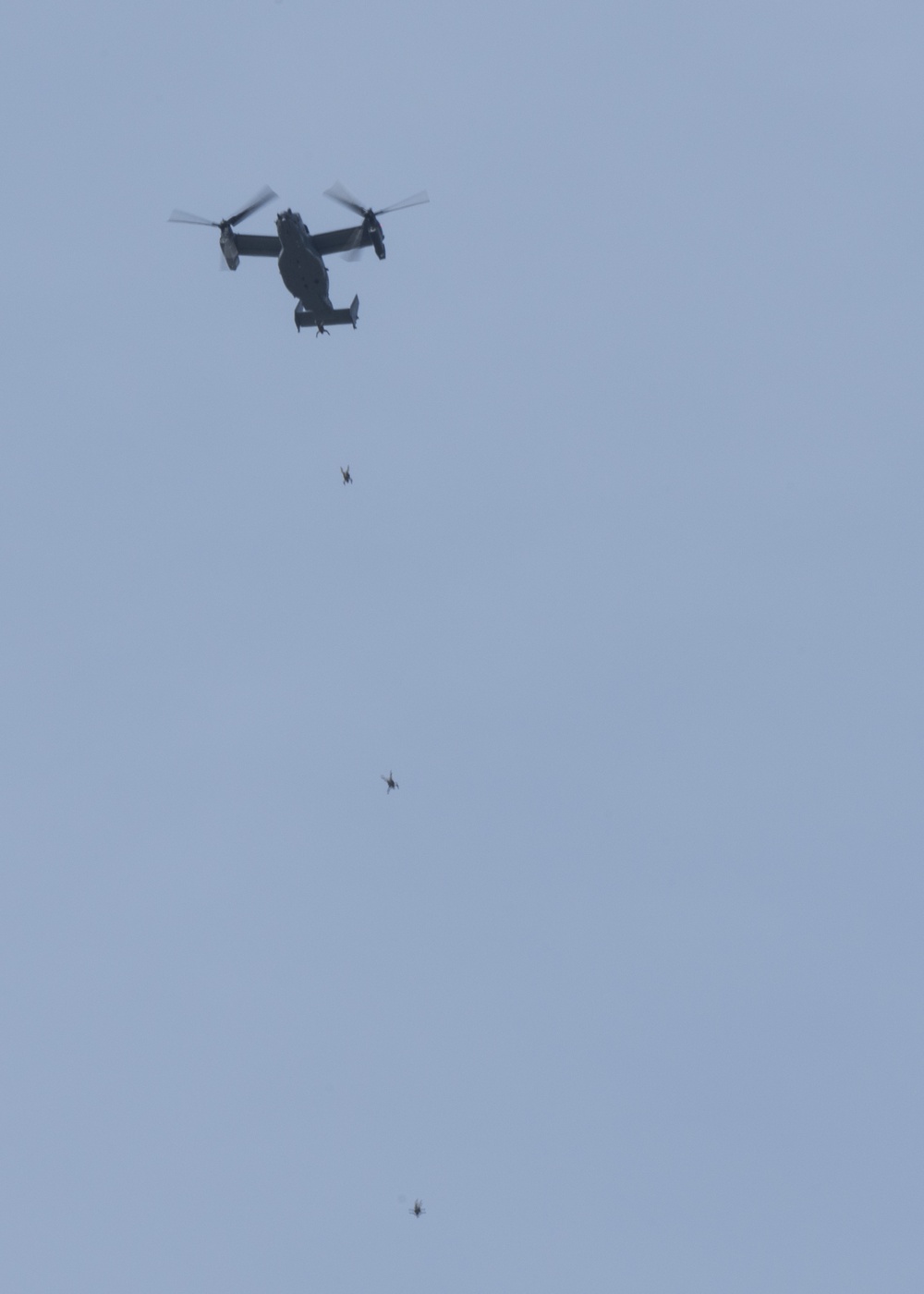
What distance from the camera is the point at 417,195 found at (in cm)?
10450

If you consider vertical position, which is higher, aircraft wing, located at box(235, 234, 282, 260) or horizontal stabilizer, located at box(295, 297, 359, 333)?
aircraft wing, located at box(235, 234, 282, 260)

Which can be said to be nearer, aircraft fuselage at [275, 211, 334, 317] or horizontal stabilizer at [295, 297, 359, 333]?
aircraft fuselage at [275, 211, 334, 317]

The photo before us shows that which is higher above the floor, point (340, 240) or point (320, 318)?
point (340, 240)

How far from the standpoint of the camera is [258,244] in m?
113

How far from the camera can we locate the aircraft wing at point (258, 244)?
11300 centimetres

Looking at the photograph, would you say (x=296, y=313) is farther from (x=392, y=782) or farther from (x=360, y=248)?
(x=392, y=782)

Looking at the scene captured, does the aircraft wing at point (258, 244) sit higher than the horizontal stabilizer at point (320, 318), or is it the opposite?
the aircraft wing at point (258, 244)

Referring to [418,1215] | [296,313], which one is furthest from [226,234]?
[418,1215]

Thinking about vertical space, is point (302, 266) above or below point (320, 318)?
above

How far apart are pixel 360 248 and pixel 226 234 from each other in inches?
357

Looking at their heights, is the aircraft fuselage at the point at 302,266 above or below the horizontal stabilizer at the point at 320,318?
above

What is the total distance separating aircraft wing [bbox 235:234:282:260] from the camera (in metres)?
113

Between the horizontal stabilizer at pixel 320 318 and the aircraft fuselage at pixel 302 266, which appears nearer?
the aircraft fuselage at pixel 302 266

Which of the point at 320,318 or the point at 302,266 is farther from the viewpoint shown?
the point at 320,318
